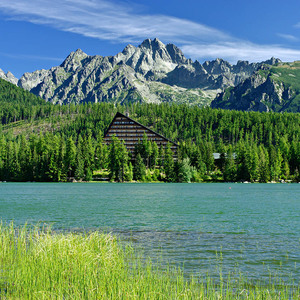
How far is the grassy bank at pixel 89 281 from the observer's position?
13.8m

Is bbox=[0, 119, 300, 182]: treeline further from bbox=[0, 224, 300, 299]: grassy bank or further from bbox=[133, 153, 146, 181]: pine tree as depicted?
bbox=[0, 224, 300, 299]: grassy bank

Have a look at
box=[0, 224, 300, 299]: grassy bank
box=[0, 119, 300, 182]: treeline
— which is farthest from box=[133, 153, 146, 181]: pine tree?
box=[0, 224, 300, 299]: grassy bank

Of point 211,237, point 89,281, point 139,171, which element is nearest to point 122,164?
point 139,171

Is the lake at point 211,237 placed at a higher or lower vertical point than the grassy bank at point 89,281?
lower

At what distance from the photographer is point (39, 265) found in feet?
55.2

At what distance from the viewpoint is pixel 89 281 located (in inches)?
592

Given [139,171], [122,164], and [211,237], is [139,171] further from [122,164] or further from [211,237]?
[211,237]

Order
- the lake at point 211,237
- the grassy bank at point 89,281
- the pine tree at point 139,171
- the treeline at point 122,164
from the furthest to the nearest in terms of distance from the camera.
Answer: the pine tree at point 139,171 < the treeline at point 122,164 < the lake at point 211,237 < the grassy bank at point 89,281

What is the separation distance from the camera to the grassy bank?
1381 centimetres

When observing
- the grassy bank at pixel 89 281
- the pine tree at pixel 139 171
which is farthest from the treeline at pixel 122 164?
the grassy bank at pixel 89 281

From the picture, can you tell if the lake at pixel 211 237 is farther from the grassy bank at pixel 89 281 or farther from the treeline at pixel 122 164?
Result: the treeline at pixel 122 164

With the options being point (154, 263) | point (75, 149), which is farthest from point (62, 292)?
point (75, 149)

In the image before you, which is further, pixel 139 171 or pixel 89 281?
Answer: pixel 139 171

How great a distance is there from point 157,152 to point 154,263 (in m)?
169
